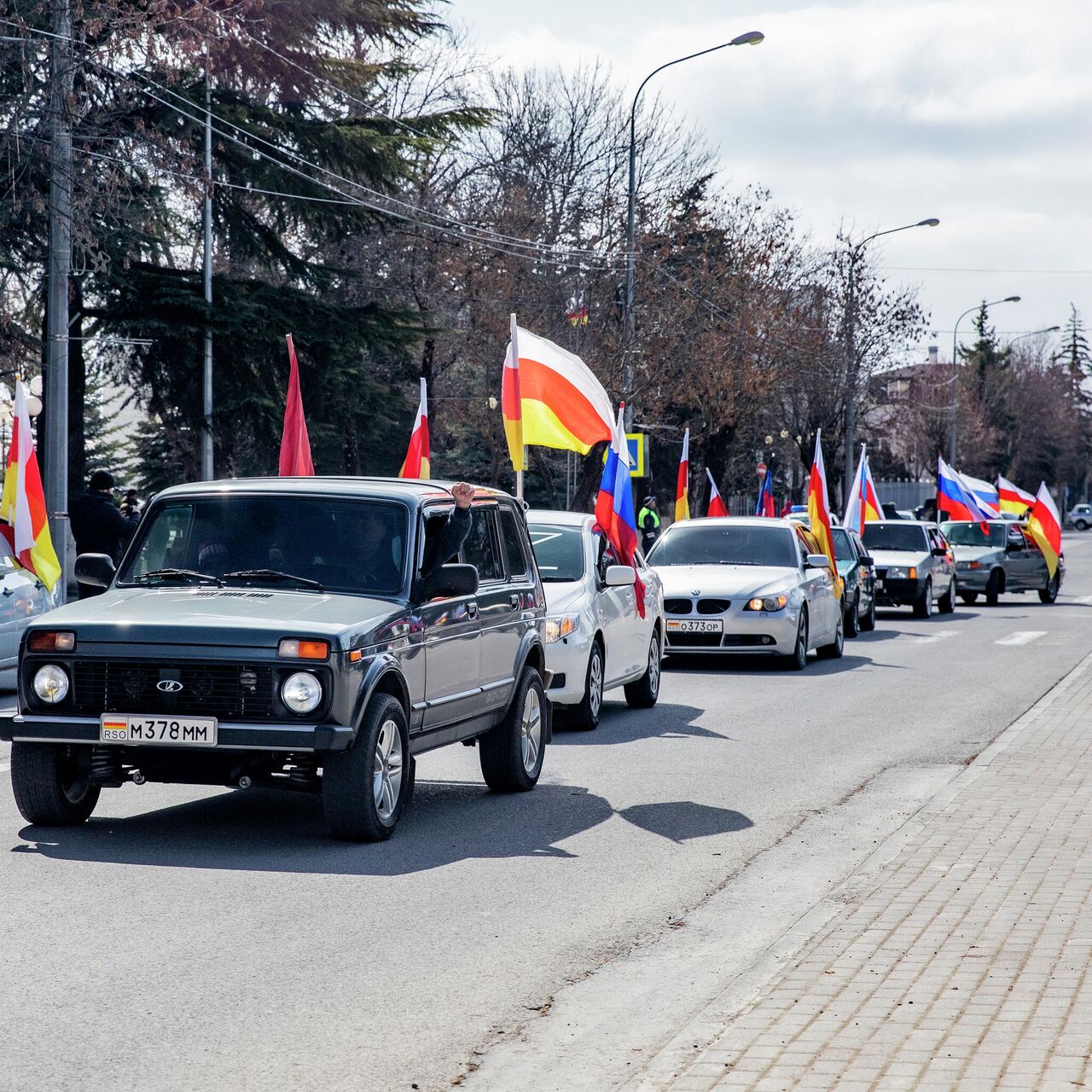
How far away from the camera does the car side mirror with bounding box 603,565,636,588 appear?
42.8 ft

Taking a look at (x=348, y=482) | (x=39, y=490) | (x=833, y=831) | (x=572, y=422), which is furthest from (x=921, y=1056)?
(x=39, y=490)

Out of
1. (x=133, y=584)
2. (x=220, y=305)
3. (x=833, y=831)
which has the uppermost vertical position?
(x=220, y=305)

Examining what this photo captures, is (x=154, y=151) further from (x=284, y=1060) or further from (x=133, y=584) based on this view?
(x=284, y=1060)

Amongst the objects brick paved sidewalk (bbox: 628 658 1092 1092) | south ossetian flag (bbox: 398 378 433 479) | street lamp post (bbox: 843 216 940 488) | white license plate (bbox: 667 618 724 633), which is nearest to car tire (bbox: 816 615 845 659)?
white license plate (bbox: 667 618 724 633)

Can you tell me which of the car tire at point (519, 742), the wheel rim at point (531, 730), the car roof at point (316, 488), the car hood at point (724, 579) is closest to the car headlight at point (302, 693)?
the car roof at point (316, 488)

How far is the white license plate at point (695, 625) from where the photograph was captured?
59.6ft

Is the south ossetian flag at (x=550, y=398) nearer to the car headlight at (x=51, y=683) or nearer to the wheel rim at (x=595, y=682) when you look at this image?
the wheel rim at (x=595, y=682)

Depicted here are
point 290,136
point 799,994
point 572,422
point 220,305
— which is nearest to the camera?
point 799,994

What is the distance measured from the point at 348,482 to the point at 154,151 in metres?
16.6

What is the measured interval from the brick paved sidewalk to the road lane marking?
15326mm

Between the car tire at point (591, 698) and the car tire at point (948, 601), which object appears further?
the car tire at point (948, 601)

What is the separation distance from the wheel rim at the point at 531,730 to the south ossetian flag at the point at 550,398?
4755 mm

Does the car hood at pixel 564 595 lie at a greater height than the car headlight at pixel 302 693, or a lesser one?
greater

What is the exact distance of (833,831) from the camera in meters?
8.98
